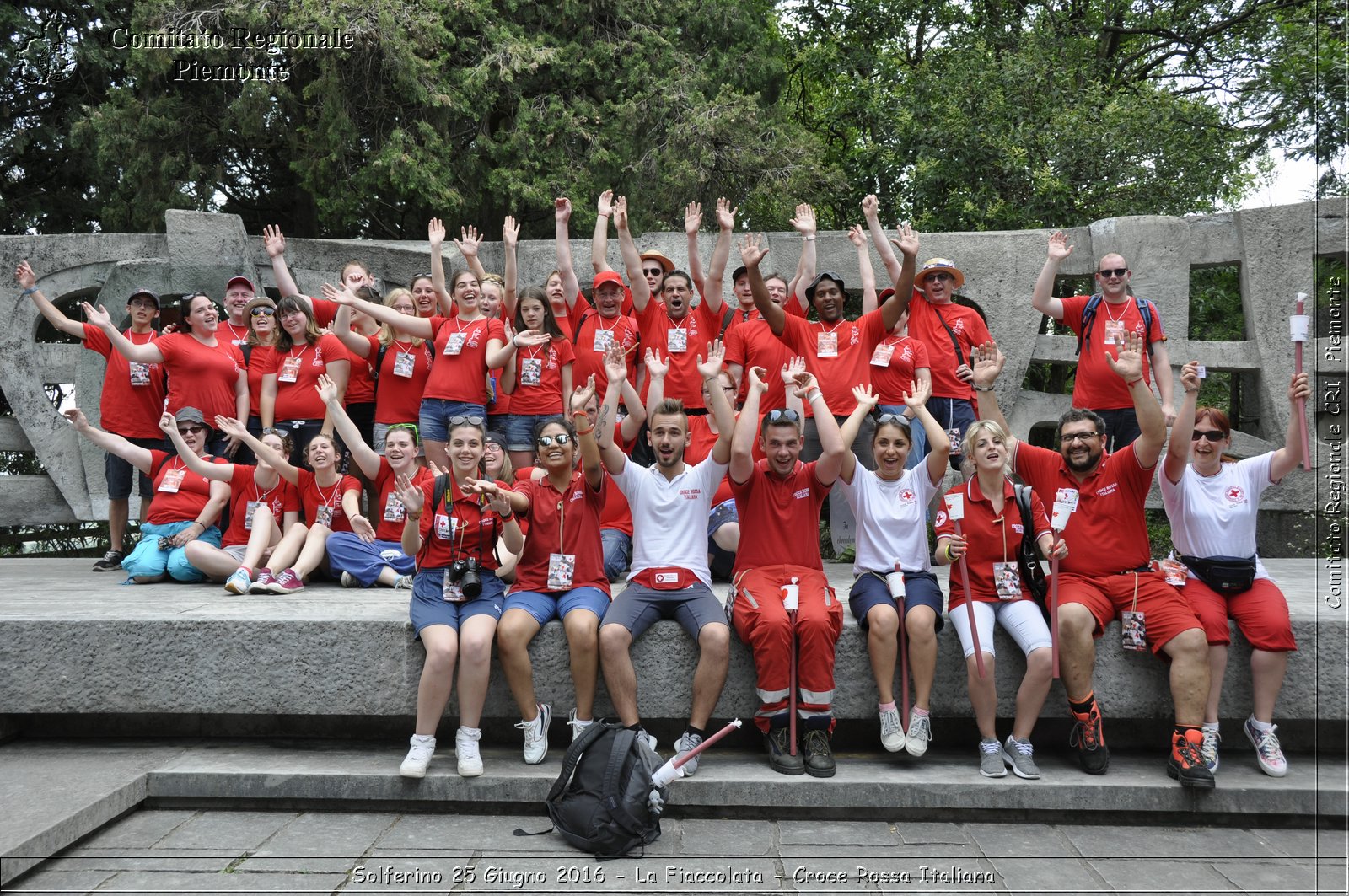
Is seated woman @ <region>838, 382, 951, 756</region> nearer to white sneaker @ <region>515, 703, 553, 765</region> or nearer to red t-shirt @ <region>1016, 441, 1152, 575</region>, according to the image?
red t-shirt @ <region>1016, 441, 1152, 575</region>

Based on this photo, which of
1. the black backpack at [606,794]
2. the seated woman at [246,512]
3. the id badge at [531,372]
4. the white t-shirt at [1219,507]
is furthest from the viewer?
the id badge at [531,372]

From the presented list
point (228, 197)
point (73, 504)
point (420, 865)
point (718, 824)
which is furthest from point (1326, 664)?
point (228, 197)

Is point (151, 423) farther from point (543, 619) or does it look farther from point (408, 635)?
point (543, 619)

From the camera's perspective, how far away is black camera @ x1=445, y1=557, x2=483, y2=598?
452 cm

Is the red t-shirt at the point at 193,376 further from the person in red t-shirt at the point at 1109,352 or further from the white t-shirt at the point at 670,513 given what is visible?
the person in red t-shirt at the point at 1109,352

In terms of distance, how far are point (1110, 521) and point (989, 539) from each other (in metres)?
0.62

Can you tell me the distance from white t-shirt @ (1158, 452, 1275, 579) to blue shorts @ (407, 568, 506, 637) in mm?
3181

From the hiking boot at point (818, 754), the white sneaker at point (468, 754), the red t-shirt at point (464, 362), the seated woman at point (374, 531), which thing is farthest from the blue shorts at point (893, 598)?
the red t-shirt at point (464, 362)

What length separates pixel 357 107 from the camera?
436 inches

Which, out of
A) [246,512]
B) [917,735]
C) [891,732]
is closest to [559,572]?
[891,732]

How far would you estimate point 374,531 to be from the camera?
597 centimetres

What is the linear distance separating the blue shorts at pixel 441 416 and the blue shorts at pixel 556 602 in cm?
176

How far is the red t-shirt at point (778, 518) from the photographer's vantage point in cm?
475

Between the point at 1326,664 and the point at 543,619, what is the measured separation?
365 cm
